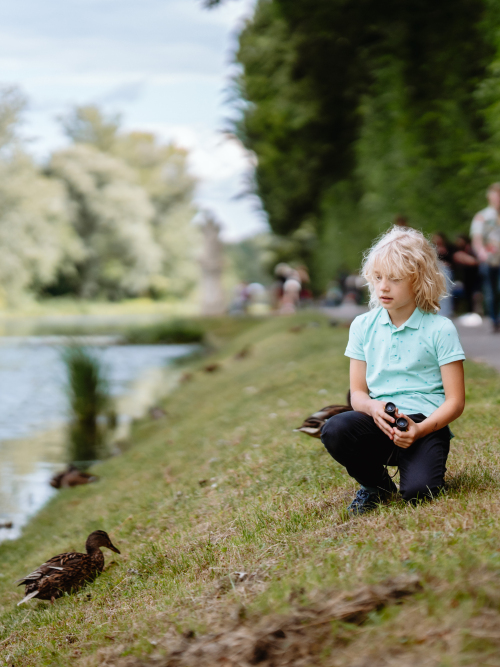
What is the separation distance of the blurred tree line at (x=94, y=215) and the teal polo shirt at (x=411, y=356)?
4756cm

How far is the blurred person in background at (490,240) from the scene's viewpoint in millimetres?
10859

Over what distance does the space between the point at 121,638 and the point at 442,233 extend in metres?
13.4

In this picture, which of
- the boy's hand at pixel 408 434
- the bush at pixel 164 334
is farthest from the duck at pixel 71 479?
the bush at pixel 164 334

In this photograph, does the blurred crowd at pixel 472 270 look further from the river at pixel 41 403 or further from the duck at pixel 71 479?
the river at pixel 41 403

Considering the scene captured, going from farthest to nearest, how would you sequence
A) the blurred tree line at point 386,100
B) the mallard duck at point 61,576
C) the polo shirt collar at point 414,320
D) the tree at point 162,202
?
the tree at point 162,202 → the blurred tree line at point 386,100 → the mallard duck at point 61,576 → the polo shirt collar at point 414,320

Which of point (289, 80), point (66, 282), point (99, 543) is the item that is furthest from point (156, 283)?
point (99, 543)

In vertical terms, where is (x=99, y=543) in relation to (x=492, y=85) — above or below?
below

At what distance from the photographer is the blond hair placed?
3.70 metres

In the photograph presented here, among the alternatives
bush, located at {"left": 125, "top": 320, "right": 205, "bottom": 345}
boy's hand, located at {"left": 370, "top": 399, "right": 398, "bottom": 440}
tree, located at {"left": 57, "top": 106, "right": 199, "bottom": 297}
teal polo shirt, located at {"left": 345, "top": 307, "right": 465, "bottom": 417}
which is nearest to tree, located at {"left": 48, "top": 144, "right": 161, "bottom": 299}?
tree, located at {"left": 57, "top": 106, "right": 199, "bottom": 297}

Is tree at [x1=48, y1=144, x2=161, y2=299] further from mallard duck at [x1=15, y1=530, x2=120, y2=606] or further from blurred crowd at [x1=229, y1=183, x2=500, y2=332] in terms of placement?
mallard duck at [x1=15, y1=530, x2=120, y2=606]

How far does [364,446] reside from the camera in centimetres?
375

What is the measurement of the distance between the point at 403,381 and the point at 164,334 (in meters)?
28.9

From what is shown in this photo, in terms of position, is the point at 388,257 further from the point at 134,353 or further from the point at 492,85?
the point at 134,353

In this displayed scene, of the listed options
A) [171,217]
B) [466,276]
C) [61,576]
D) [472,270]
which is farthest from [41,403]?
[171,217]
